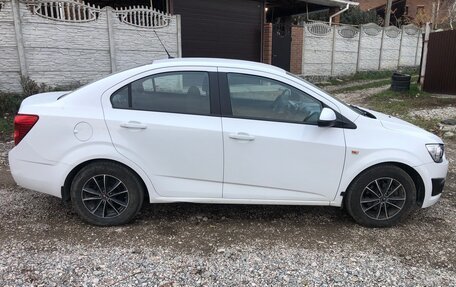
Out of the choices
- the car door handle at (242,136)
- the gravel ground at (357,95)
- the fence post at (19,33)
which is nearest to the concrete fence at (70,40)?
the fence post at (19,33)

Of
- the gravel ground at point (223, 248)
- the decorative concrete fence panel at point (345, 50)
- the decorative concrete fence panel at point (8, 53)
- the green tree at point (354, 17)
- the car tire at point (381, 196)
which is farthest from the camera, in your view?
the green tree at point (354, 17)

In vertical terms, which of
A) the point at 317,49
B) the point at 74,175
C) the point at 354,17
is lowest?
the point at 74,175

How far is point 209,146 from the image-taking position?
3662mm

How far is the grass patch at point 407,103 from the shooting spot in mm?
9250

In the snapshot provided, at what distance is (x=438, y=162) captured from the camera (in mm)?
3896

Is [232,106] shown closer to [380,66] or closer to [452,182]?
[452,182]

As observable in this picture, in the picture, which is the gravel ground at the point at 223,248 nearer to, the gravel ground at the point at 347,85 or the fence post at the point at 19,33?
the fence post at the point at 19,33

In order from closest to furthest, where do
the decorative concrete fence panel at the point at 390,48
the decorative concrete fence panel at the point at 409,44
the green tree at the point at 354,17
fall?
the decorative concrete fence panel at the point at 390,48
the decorative concrete fence panel at the point at 409,44
the green tree at the point at 354,17

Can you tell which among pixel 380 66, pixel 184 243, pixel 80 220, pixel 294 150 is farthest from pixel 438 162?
pixel 380 66

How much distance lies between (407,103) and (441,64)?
260 centimetres

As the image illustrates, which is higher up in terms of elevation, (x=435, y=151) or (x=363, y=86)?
(x=435, y=151)

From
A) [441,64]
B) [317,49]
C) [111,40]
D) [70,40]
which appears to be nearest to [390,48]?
[317,49]

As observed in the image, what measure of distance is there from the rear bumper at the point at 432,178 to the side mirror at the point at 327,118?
3.20 feet

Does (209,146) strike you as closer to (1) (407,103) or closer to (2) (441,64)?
(1) (407,103)
